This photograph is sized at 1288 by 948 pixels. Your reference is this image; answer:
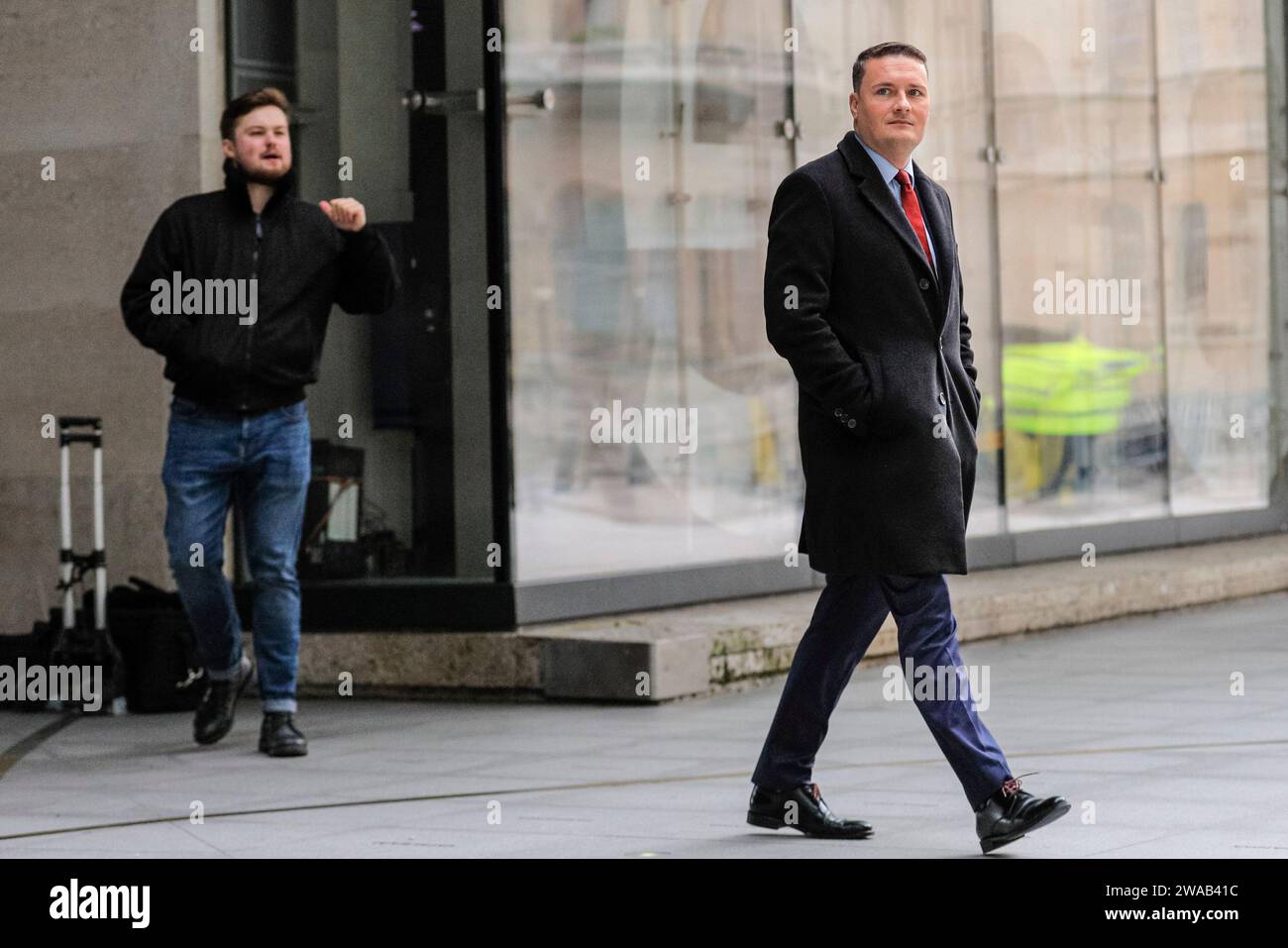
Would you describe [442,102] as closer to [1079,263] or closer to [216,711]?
[216,711]

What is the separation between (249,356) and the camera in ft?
24.1

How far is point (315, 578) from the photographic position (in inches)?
370

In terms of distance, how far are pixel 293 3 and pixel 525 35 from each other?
1.05 metres

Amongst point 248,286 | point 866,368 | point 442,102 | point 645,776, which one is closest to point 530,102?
point 442,102

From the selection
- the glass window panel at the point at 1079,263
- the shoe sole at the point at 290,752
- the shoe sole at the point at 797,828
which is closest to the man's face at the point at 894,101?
the shoe sole at the point at 797,828

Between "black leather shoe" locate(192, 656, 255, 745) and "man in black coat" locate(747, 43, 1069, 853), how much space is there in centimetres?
264

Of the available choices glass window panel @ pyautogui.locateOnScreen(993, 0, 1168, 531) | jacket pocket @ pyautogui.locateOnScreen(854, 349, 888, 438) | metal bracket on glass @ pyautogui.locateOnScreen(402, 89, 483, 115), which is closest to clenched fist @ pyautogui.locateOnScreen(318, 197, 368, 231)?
metal bracket on glass @ pyautogui.locateOnScreen(402, 89, 483, 115)

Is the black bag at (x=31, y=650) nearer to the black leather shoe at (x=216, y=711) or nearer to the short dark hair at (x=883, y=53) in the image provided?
the black leather shoe at (x=216, y=711)

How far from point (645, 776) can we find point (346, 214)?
2151 mm

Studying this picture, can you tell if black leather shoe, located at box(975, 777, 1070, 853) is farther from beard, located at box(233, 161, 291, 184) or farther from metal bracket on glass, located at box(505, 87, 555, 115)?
metal bracket on glass, located at box(505, 87, 555, 115)

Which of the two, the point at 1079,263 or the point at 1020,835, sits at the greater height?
the point at 1079,263

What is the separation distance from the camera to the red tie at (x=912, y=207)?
556cm

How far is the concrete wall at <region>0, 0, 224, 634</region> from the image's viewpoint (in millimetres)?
9578
